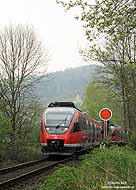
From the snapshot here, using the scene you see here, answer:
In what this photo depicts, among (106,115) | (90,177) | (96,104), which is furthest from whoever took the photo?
(96,104)

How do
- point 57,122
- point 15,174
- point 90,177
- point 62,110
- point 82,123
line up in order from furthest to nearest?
point 82,123 < point 62,110 < point 57,122 < point 15,174 < point 90,177

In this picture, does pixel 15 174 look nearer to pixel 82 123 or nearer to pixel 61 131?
pixel 61 131

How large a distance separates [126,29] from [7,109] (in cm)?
1888

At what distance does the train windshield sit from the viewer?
964 inches

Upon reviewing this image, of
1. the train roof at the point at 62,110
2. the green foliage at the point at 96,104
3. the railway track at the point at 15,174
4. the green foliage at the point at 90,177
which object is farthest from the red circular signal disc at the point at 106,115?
Result: the green foliage at the point at 96,104

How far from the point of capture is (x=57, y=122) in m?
24.8

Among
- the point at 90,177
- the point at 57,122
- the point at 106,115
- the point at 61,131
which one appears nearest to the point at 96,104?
the point at 57,122

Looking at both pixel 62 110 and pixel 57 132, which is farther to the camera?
pixel 62 110

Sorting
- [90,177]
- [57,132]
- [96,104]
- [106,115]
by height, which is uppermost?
[96,104]

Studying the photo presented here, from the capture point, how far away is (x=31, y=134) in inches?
1326

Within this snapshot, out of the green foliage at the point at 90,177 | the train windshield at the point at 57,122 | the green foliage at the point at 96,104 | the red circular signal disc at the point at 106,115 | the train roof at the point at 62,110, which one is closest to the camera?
the green foliage at the point at 90,177

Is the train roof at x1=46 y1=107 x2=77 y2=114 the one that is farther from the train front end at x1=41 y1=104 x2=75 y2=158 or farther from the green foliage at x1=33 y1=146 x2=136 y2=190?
the green foliage at x1=33 y1=146 x2=136 y2=190

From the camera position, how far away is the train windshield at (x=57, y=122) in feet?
80.3

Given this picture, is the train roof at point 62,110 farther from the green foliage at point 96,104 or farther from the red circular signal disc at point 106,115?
the green foliage at point 96,104
